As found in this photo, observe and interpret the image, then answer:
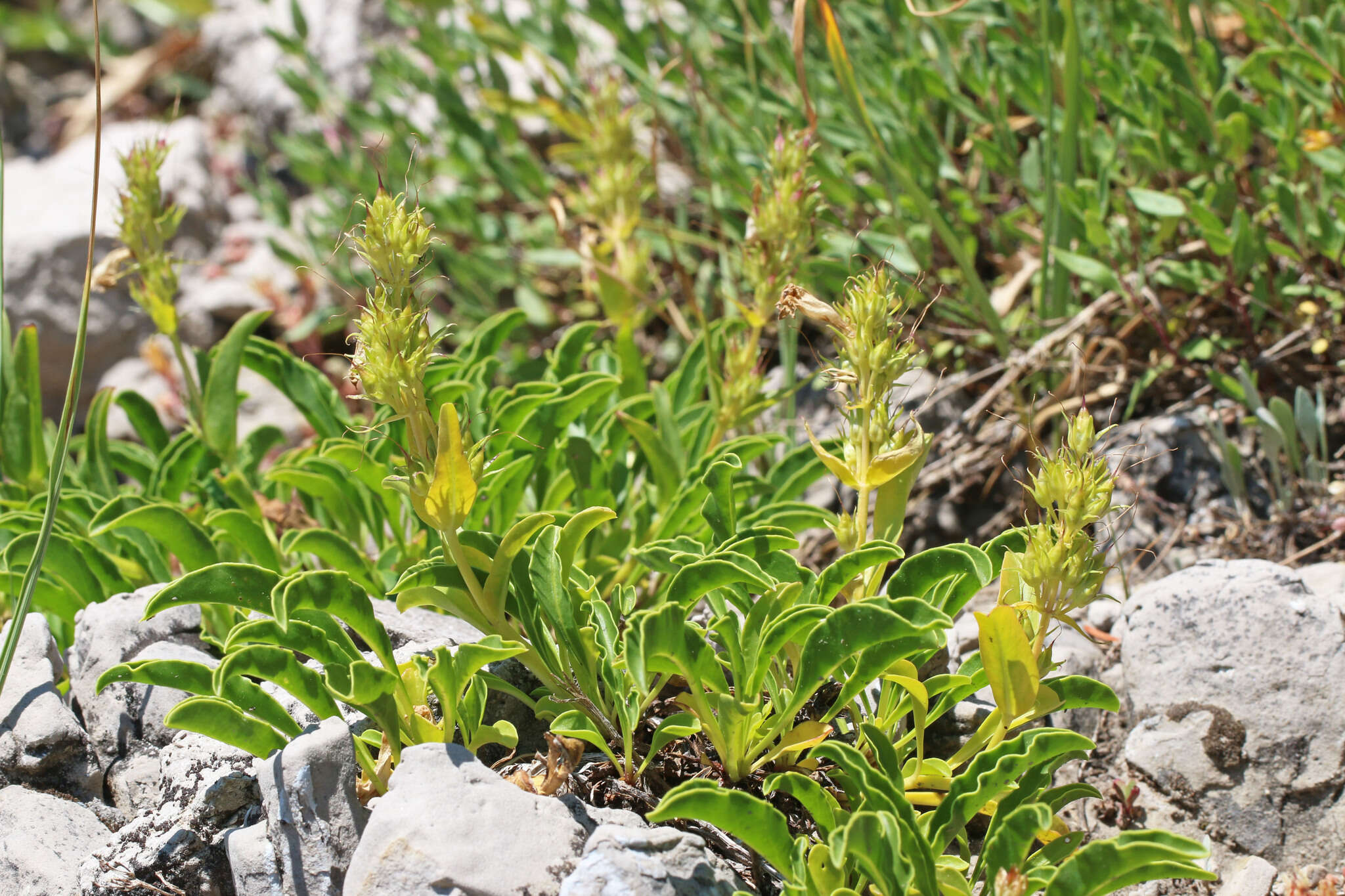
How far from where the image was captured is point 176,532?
2.45 m

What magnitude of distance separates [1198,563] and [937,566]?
2.82ft

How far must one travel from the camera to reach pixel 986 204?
3963 mm

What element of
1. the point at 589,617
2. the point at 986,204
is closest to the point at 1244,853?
the point at 589,617

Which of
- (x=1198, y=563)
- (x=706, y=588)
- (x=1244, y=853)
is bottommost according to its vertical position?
(x=1244, y=853)

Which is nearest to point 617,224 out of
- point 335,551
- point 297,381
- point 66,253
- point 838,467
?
point 297,381

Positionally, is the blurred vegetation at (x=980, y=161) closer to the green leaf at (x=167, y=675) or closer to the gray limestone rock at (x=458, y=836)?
the green leaf at (x=167, y=675)

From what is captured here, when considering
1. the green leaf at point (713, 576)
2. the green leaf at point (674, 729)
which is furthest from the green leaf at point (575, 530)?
the green leaf at point (674, 729)

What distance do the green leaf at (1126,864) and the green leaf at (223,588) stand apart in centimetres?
143

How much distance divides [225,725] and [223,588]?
245 mm

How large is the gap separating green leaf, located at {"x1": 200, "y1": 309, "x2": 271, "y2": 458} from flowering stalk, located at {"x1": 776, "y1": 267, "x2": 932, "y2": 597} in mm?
1489

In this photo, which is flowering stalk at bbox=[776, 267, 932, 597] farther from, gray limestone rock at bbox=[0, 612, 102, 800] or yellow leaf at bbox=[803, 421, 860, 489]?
gray limestone rock at bbox=[0, 612, 102, 800]

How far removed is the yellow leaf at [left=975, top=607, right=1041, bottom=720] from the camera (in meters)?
1.79

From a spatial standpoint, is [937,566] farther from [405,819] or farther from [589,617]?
[405,819]

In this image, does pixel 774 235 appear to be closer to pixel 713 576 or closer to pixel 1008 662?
pixel 713 576
